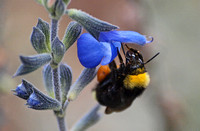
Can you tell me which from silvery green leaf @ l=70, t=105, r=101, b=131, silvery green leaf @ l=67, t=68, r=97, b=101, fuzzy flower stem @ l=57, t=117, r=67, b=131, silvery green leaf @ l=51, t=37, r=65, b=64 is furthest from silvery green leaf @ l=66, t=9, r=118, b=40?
silvery green leaf @ l=70, t=105, r=101, b=131

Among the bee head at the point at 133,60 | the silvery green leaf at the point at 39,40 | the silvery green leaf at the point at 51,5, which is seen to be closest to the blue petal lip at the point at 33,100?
the silvery green leaf at the point at 39,40

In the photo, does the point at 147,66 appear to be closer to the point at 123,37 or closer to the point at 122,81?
the point at 122,81

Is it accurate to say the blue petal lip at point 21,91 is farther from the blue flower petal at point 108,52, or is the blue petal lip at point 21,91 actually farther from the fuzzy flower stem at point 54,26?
the blue flower petal at point 108,52

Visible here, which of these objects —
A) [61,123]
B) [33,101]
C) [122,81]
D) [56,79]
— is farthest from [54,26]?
[61,123]

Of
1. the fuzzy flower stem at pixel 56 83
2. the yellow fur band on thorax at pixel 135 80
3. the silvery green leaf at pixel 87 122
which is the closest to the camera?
the fuzzy flower stem at pixel 56 83

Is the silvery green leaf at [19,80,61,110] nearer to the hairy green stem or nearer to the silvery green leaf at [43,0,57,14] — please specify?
the hairy green stem

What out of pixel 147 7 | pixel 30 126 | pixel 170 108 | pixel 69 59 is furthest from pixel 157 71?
pixel 69 59

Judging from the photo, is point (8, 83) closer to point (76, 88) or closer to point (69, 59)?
point (76, 88)
